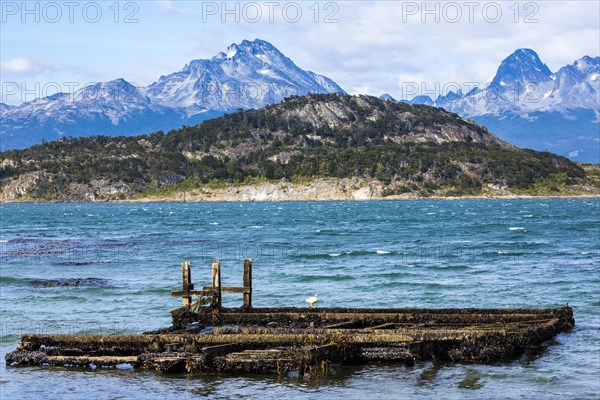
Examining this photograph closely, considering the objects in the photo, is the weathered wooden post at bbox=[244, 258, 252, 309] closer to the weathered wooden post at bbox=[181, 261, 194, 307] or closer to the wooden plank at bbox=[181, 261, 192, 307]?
the weathered wooden post at bbox=[181, 261, 194, 307]

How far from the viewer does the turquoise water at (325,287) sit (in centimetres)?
2328

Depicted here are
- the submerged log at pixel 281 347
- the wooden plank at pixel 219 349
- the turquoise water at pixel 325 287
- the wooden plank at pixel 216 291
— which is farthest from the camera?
the wooden plank at pixel 216 291

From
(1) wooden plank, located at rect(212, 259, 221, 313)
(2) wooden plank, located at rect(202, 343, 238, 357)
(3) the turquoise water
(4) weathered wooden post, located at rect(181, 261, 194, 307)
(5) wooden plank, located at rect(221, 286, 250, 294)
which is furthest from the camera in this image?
A: (5) wooden plank, located at rect(221, 286, 250, 294)

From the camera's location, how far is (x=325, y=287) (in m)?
45.4

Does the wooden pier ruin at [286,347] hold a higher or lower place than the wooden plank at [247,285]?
lower

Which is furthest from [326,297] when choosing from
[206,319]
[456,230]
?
[456,230]

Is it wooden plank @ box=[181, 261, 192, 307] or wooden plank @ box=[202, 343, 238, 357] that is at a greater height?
wooden plank @ box=[181, 261, 192, 307]

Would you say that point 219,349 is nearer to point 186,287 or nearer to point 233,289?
point 186,287

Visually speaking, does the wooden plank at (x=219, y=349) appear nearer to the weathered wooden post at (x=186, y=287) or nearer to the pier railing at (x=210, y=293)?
the pier railing at (x=210, y=293)

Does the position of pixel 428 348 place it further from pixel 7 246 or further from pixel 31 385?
pixel 7 246

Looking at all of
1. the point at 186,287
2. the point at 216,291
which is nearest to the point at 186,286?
the point at 186,287

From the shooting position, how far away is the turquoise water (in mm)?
23281

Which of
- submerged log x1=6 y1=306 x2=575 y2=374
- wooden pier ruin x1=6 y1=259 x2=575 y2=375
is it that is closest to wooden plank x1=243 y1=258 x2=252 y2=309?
wooden pier ruin x1=6 y1=259 x2=575 y2=375

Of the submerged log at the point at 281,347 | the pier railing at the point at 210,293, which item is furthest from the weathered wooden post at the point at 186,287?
the submerged log at the point at 281,347
